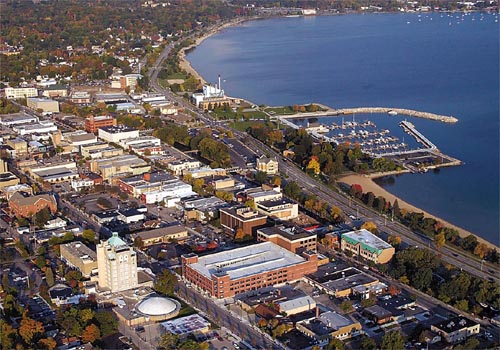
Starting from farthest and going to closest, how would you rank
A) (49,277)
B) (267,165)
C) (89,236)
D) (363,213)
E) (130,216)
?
(267,165), (363,213), (130,216), (89,236), (49,277)

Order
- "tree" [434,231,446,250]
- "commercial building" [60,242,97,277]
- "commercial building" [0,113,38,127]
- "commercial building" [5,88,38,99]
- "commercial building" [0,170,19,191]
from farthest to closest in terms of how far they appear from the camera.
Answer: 1. "commercial building" [5,88,38,99]
2. "commercial building" [0,113,38,127]
3. "commercial building" [0,170,19,191]
4. "tree" [434,231,446,250]
5. "commercial building" [60,242,97,277]

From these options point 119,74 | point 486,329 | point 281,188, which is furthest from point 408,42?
point 486,329

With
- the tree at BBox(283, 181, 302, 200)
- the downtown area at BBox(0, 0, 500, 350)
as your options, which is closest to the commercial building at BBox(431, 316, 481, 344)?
the downtown area at BBox(0, 0, 500, 350)

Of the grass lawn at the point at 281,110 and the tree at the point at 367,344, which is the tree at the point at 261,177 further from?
the grass lawn at the point at 281,110

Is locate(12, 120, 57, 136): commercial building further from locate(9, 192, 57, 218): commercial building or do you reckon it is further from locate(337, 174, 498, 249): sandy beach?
locate(337, 174, 498, 249): sandy beach

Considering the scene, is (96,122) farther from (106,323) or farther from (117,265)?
(106,323)

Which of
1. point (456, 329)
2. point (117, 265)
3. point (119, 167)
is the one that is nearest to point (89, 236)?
point (117, 265)
